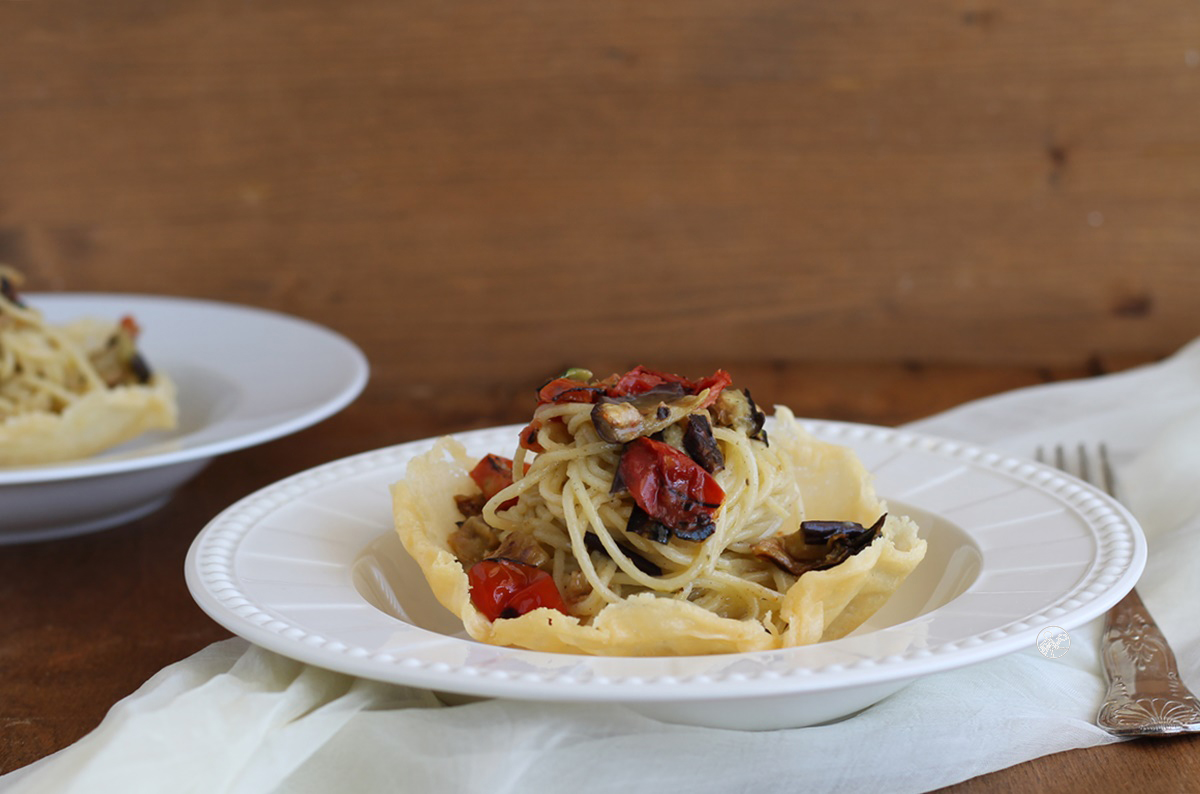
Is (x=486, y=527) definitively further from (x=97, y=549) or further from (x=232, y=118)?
(x=232, y=118)

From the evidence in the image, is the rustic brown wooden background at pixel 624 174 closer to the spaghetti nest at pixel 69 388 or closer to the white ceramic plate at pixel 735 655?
the spaghetti nest at pixel 69 388

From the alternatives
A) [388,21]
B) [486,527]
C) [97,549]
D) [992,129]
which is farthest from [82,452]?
[992,129]

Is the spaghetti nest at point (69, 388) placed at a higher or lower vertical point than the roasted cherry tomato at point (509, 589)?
lower

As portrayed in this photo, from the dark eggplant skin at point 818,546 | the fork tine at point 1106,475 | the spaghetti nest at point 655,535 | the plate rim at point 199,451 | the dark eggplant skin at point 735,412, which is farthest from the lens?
the fork tine at point 1106,475

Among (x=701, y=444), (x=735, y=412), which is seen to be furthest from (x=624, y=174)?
(x=701, y=444)

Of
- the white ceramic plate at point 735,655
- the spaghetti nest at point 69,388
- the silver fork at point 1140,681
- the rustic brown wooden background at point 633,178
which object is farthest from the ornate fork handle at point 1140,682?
the spaghetti nest at point 69,388

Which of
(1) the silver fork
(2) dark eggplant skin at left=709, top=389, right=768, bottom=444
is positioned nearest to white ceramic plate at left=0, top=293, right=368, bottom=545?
(2) dark eggplant skin at left=709, top=389, right=768, bottom=444

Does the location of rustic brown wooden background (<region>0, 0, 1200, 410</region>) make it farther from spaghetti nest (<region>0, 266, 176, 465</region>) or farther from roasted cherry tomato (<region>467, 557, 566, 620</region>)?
roasted cherry tomato (<region>467, 557, 566, 620</region>)
